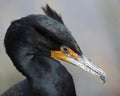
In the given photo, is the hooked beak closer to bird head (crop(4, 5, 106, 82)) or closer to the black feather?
bird head (crop(4, 5, 106, 82))

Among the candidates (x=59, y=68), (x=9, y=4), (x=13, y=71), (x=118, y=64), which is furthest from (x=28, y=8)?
(x=59, y=68)

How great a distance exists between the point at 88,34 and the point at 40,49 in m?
1.02

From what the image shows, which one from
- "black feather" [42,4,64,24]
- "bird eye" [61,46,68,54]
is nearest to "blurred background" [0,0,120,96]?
"black feather" [42,4,64,24]

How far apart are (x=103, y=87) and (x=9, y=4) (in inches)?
26.6

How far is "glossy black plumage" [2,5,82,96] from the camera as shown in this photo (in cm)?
235

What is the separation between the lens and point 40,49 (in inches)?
95.3

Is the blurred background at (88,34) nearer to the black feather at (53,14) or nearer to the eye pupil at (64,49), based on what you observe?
the black feather at (53,14)

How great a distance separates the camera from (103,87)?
11.0 ft

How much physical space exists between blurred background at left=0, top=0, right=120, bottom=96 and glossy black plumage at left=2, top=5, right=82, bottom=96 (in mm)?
829

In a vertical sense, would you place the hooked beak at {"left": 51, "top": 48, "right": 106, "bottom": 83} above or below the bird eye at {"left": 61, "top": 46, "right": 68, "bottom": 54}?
below

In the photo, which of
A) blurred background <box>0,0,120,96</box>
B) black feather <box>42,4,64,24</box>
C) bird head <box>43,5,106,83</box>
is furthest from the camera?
blurred background <box>0,0,120,96</box>

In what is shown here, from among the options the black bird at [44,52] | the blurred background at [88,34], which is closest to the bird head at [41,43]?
the black bird at [44,52]

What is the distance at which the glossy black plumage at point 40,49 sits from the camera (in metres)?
2.35

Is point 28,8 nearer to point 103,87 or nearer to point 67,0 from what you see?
point 67,0
